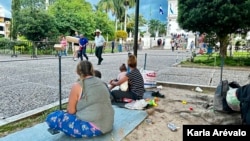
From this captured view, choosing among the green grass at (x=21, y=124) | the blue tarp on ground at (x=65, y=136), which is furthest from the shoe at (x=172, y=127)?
the green grass at (x=21, y=124)

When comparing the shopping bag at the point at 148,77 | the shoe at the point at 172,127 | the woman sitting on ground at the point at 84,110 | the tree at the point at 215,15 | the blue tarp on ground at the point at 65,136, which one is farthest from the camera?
the tree at the point at 215,15

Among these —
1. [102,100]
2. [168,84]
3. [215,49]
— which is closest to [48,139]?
[102,100]

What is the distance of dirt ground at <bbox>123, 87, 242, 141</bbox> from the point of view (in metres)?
4.06

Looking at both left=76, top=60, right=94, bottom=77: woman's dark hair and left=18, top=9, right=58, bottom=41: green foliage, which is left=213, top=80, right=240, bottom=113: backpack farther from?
left=18, top=9, right=58, bottom=41: green foliage

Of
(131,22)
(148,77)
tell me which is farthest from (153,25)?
(148,77)

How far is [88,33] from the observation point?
1235 inches

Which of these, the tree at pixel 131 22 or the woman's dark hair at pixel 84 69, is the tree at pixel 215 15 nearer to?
the woman's dark hair at pixel 84 69

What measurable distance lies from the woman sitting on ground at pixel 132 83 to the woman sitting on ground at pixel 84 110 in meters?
1.94

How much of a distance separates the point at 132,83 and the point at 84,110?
2164 mm

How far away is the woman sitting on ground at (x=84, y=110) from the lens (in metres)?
3.49

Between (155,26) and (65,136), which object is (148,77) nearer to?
(65,136)

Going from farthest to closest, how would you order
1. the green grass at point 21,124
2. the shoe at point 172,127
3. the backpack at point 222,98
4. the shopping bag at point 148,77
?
the shopping bag at point 148,77
the backpack at point 222,98
the shoe at point 172,127
the green grass at point 21,124

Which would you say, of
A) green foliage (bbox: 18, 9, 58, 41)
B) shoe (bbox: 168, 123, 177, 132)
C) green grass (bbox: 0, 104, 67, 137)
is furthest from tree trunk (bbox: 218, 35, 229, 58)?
green foliage (bbox: 18, 9, 58, 41)

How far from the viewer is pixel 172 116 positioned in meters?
5.04
